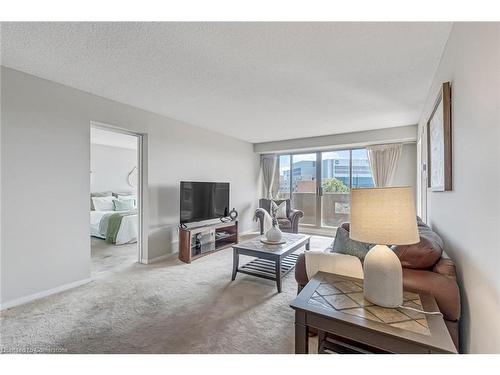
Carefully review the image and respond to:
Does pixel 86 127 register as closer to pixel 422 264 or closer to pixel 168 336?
pixel 168 336

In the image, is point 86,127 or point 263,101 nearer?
point 86,127

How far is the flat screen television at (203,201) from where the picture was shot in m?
3.80

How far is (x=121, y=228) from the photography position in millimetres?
4473

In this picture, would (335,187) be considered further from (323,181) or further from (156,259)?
(156,259)

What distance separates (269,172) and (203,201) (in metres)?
2.66

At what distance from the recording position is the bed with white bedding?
Answer: 4480 millimetres

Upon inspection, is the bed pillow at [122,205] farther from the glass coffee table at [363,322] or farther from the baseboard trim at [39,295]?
the glass coffee table at [363,322]

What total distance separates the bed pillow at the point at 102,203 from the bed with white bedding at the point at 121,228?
50cm

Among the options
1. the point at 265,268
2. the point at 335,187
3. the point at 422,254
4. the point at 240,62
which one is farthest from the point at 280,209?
the point at 422,254

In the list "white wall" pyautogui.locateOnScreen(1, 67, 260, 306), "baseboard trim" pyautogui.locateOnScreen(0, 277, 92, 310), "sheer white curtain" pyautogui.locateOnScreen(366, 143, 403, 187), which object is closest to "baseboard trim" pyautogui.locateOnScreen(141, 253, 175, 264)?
"white wall" pyautogui.locateOnScreen(1, 67, 260, 306)

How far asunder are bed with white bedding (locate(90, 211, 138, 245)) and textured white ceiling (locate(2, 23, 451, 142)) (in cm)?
230

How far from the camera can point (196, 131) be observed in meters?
4.36
